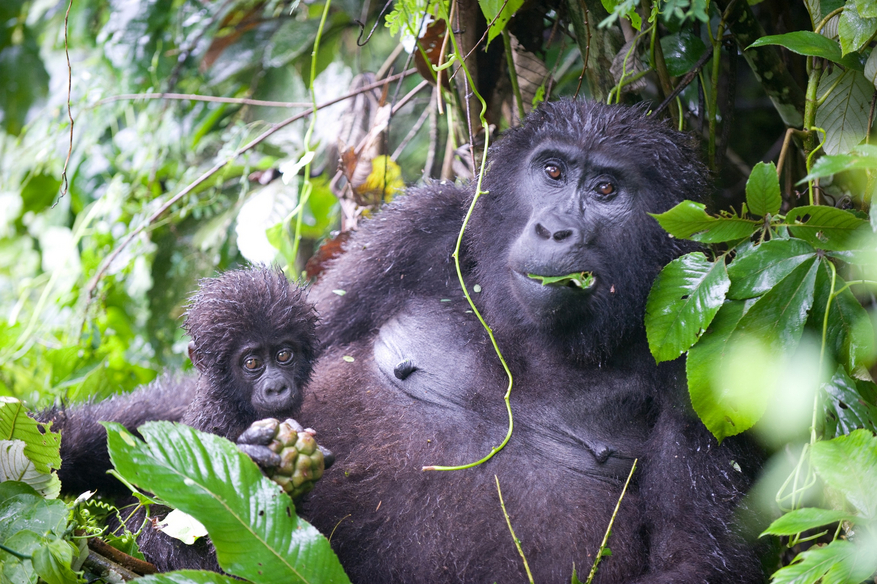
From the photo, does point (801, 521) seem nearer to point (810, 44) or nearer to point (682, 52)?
point (810, 44)

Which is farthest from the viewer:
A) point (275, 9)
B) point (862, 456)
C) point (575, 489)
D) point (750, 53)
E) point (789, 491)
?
point (275, 9)

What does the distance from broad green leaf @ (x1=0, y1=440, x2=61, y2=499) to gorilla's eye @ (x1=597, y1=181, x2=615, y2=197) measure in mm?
1784

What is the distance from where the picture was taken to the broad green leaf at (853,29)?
76.0 inches

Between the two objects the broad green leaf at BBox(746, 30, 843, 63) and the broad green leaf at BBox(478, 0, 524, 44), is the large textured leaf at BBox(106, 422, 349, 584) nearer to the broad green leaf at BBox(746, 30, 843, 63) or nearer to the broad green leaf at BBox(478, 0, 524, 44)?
the broad green leaf at BBox(478, 0, 524, 44)

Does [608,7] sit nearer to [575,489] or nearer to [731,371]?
[731,371]

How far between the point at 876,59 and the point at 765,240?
61 cm

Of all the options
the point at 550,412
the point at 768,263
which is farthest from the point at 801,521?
the point at 550,412

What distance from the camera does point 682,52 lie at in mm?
2639

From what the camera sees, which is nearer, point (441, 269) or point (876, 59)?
point (876, 59)

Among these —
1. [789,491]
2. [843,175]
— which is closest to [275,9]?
[843,175]

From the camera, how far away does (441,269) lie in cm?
261

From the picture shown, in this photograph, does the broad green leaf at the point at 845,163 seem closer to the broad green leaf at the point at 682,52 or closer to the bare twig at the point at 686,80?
the bare twig at the point at 686,80

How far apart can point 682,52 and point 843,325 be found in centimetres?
128

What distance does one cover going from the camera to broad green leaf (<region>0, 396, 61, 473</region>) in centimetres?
192
